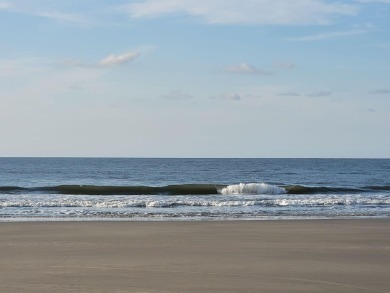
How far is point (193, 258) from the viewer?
11.9 metres

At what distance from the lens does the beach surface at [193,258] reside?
945cm

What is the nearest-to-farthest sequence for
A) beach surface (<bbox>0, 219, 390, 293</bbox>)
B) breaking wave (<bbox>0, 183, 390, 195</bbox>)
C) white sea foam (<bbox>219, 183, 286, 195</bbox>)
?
beach surface (<bbox>0, 219, 390, 293</bbox>) → breaking wave (<bbox>0, 183, 390, 195</bbox>) → white sea foam (<bbox>219, 183, 286, 195</bbox>)

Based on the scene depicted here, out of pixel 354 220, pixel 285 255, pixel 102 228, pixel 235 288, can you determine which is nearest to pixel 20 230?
pixel 102 228

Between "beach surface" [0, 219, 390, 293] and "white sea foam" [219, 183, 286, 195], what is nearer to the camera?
"beach surface" [0, 219, 390, 293]

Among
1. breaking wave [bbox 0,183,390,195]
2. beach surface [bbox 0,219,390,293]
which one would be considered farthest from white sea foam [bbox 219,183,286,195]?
beach surface [bbox 0,219,390,293]

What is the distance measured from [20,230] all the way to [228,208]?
38.2 feet

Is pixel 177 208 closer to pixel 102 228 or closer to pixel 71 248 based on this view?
pixel 102 228

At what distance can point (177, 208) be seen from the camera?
88.8 feet

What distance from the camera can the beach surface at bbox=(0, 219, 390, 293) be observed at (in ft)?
31.0

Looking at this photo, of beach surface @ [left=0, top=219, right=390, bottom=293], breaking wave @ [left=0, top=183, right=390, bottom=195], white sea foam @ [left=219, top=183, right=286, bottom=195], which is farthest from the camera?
white sea foam @ [left=219, top=183, right=286, bottom=195]

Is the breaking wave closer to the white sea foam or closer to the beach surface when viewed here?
the white sea foam

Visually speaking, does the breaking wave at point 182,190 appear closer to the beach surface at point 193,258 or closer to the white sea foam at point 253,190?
the white sea foam at point 253,190

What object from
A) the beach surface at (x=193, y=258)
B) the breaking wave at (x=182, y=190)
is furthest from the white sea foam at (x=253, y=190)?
the beach surface at (x=193, y=258)

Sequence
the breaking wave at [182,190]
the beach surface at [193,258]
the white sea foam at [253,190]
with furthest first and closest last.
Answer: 1. the white sea foam at [253,190]
2. the breaking wave at [182,190]
3. the beach surface at [193,258]
